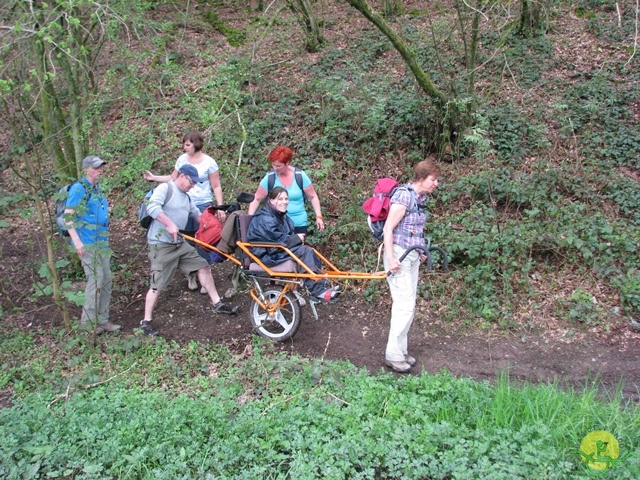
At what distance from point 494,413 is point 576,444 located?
0.57 m

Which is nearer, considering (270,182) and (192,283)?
(270,182)

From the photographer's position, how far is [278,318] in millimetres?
5715

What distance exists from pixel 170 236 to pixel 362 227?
9.19 ft

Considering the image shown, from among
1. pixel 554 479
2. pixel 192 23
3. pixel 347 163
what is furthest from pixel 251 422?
pixel 192 23

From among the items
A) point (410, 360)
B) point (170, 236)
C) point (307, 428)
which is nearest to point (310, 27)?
Answer: point (170, 236)

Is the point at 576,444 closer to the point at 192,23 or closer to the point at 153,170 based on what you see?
the point at 153,170

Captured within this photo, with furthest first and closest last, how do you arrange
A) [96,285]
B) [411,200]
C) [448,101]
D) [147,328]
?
[448,101] → [147,328] → [96,285] → [411,200]

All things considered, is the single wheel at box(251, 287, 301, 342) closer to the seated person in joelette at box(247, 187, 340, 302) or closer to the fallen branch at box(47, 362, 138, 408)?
the seated person in joelette at box(247, 187, 340, 302)

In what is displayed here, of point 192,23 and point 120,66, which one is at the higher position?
point 192,23

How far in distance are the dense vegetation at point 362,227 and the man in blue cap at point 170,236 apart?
2.32ft

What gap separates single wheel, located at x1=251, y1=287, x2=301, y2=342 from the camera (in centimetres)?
562

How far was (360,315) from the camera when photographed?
6.41 meters

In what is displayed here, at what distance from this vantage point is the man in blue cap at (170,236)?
5523 mm

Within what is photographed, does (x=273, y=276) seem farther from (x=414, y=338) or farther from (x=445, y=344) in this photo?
(x=445, y=344)
